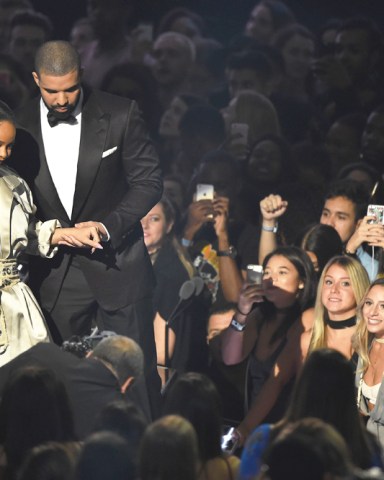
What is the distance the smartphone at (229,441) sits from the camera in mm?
4871

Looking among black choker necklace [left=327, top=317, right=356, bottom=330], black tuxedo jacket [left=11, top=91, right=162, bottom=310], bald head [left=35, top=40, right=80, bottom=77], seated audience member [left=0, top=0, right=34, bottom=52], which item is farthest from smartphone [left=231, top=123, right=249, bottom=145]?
bald head [left=35, top=40, right=80, bottom=77]

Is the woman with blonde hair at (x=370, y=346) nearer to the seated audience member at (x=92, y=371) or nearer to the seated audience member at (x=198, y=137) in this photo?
the seated audience member at (x=92, y=371)

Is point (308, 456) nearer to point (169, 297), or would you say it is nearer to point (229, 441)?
point (229, 441)

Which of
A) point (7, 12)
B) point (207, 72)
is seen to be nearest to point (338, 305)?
point (207, 72)

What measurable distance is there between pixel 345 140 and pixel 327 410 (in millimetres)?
4454

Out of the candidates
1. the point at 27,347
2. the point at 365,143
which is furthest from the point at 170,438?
the point at 365,143

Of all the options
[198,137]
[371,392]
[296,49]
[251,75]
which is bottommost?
[371,392]

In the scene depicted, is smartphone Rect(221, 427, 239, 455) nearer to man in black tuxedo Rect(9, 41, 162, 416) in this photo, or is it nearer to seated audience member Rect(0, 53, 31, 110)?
man in black tuxedo Rect(9, 41, 162, 416)

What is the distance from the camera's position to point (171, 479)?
133 inches

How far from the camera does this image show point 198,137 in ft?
26.7

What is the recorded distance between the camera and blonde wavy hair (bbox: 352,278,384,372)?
16.9ft

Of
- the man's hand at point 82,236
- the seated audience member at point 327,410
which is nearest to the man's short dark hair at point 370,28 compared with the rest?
the man's hand at point 82,236

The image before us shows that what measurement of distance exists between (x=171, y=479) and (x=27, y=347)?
1416 millimetres

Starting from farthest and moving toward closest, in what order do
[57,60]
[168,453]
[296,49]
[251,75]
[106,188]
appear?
[296,49]
[251,75]
[106,188]
[57,60]
[168,453]
